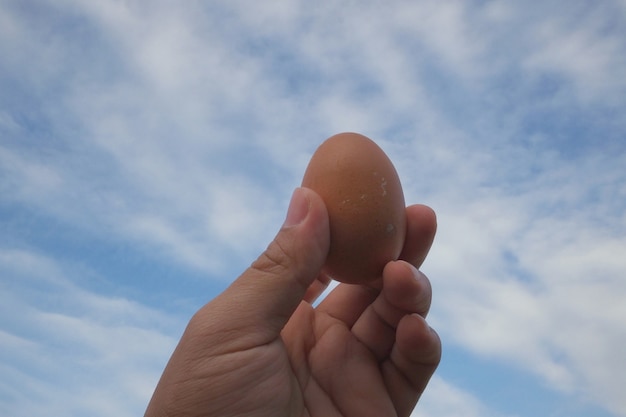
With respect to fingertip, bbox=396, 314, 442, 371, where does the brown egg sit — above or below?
above

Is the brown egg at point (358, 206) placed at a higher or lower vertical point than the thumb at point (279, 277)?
higher

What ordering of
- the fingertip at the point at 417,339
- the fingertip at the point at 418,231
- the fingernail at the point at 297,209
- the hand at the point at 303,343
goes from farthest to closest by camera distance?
the fingertip at the point at 418,231 < the fingertip at the point at 417,339 < the fingernail at the point at 297,209 < the hand at the point at 303,343

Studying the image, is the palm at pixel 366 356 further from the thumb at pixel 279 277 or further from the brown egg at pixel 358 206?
the thumb at pixel 279 277

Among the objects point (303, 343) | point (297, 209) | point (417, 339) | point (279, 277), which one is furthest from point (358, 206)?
point (303, 343)

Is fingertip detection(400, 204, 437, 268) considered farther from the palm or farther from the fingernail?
the fingernail

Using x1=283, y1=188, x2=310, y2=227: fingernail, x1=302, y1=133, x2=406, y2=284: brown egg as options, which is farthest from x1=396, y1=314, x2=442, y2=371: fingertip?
x1=283, y1=188, x2=310, y2=227: fingernail

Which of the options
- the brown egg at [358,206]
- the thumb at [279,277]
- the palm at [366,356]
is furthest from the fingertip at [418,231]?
the thumb at [279,277]

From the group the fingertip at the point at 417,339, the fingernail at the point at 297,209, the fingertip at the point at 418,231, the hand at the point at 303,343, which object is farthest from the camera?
the fingertip at the point at 418,231
